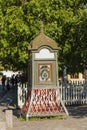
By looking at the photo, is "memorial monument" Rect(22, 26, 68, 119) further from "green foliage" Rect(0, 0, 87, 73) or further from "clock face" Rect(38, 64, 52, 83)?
"green foliage" Rect(0, 0, 87, 73)

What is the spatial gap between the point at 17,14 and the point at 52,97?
6.72m

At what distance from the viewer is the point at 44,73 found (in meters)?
17.5

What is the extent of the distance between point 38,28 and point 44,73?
5368 millimetres

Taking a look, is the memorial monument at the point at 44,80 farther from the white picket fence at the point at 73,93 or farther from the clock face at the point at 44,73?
the white picket fence at the point at 73,93

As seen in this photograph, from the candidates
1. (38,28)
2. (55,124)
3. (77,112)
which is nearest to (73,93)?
(77,112)

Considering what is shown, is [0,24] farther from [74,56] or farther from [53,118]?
[53,118]

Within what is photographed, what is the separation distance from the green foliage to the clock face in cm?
467

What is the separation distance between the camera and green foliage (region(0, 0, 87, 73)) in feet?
73.4

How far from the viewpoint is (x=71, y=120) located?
55.6 ft

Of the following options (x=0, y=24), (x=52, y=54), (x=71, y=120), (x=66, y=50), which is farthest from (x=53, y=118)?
(x=0, y=24)

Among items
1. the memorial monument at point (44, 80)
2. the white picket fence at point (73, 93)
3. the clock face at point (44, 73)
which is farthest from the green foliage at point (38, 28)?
the clock face at point (44, 73)

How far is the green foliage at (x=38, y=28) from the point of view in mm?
22375

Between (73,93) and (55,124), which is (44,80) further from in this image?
(73,93)

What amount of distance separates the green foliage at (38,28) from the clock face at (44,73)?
4.67 m
